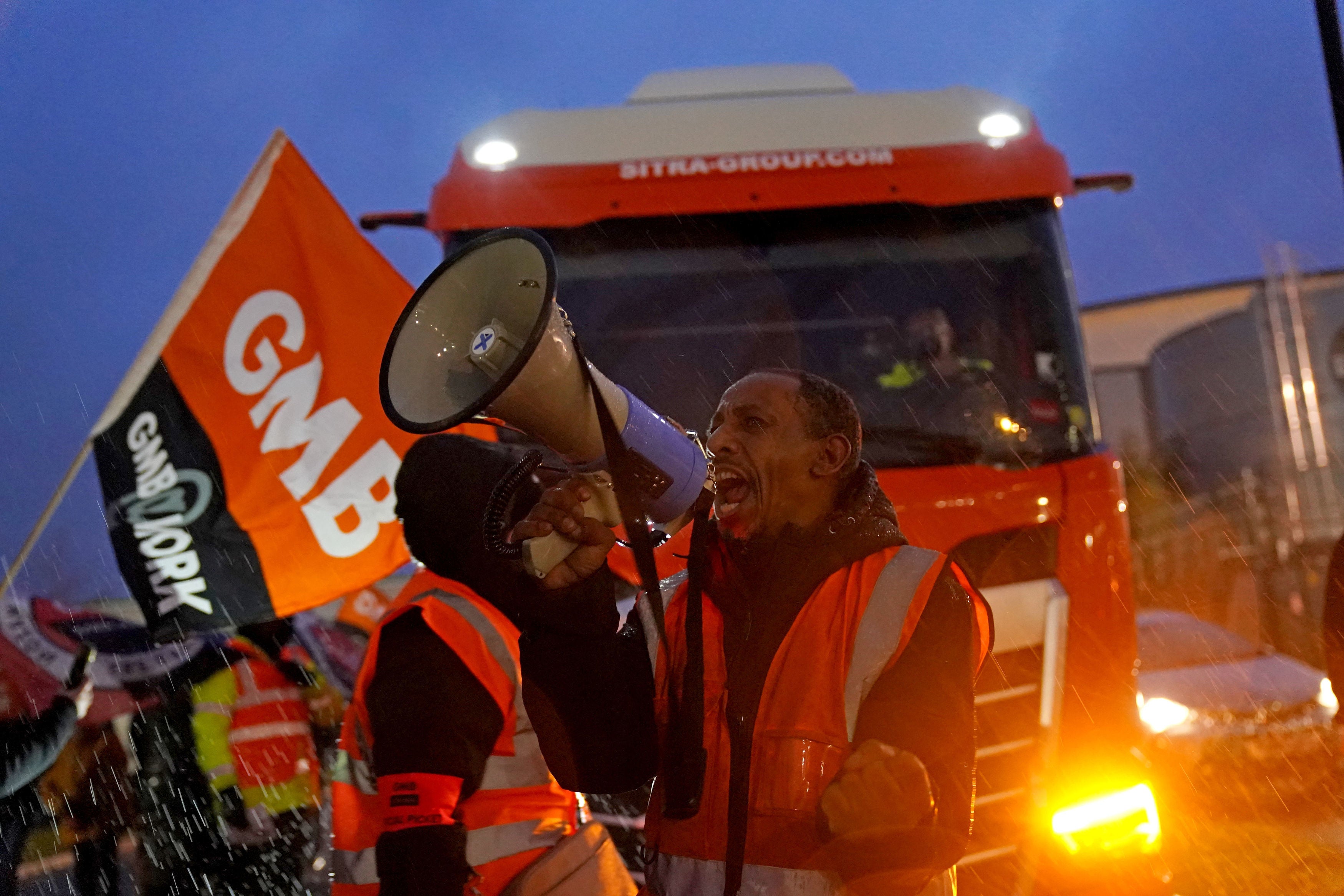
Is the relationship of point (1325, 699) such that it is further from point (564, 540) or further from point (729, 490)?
point (564, 540)

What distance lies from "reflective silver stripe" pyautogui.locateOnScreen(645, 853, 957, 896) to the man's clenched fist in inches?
13.4

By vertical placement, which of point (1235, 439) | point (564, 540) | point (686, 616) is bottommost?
point (686, 616)

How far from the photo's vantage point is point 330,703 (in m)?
5.55

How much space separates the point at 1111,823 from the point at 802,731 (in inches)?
83.2

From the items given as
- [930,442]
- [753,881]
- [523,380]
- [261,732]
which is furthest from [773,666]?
[261,732]

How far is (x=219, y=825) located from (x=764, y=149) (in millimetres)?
3831

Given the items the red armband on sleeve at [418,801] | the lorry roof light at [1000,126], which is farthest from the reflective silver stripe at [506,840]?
the lorry roof light at [1000,126]

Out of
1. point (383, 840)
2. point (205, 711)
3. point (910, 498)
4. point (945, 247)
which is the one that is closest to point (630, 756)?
point (383, 840)

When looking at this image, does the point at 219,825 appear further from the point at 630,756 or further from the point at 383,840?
the point at 630,756

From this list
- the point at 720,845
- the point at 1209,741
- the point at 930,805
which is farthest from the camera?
the point at 1209,741

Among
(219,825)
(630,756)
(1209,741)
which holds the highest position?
(630,756)

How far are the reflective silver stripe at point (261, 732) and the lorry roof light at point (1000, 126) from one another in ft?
13.0

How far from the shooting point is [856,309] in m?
4.13

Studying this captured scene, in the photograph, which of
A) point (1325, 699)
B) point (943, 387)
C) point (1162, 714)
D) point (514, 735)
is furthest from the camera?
point (1162, 714)
